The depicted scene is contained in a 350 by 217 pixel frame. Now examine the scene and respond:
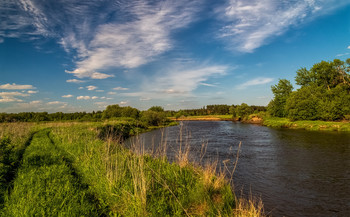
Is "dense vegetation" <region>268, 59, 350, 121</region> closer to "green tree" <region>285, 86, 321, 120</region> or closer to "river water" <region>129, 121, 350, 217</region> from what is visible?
"green tree" <region>285, 86, 321, 120</region>

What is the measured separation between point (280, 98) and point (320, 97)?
15.0 m

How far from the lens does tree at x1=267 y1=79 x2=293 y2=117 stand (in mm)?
62647

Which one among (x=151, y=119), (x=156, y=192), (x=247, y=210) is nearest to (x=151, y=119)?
(x=151, y=119)

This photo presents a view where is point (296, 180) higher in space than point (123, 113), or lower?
lower

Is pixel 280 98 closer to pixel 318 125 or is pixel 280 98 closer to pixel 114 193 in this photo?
pixel 318 125

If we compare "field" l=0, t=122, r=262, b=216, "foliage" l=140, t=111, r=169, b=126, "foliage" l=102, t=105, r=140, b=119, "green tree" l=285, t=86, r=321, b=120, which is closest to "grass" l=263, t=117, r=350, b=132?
"green tree" l=285, t=86, r=321, b=120

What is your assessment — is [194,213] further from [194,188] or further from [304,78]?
[304,78]

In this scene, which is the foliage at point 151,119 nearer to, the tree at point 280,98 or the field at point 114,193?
the tree at point 280,98

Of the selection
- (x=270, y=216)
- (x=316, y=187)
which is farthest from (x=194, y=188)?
(x=316, y=187)

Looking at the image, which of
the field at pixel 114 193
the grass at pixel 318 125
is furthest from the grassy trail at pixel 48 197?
the grass at pixel 318 125

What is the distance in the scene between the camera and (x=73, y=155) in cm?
1103

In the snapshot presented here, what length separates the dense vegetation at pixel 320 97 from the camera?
42.6 meters

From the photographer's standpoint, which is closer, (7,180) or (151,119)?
(7,180)

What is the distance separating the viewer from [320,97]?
49406 mm
